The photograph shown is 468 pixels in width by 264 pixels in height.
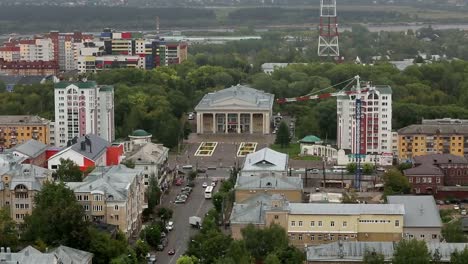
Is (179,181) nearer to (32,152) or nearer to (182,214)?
(32,152)

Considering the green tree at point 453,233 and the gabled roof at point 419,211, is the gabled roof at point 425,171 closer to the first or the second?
the gabled roof at point 419,211

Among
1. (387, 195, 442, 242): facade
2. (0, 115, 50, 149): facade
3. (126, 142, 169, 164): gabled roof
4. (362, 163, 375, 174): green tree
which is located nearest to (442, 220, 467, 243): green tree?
(387, 195, 442, 242): facade

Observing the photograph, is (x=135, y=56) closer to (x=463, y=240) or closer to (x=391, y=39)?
(x=391, y=39)

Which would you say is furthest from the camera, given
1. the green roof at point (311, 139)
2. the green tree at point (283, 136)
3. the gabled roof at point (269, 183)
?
the green tree at point (283, 136)

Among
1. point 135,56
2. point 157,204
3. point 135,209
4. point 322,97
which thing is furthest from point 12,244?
point 135,56

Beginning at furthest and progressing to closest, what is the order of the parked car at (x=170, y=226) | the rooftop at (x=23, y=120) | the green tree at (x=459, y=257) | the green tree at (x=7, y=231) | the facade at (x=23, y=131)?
the rooftop at (x=23, y=120)
the facade at (x=23, y=131)
the parked car at (x=170, y=226)
the green tree at (x=7, y=231)
the green tree at (x=459, y=257)

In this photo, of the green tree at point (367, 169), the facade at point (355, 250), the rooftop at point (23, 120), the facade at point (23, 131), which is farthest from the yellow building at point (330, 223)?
the rooftop at point (23, 120)
